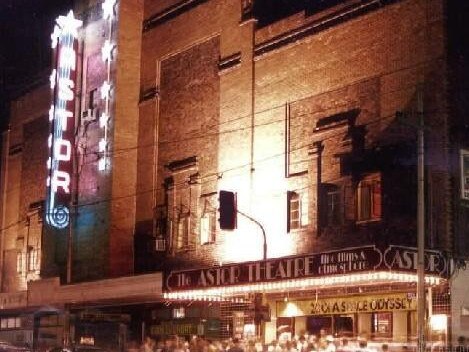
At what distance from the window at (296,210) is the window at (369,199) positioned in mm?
2165

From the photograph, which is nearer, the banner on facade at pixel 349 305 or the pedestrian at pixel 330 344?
the pedestrian at pixel 330 344

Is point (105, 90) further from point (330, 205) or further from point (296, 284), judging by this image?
point (296, 284)

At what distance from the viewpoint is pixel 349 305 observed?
947 inches

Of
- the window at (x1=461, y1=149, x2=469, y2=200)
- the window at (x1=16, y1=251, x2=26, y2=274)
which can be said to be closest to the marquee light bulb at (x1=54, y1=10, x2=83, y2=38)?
the window at (x1=16, y1=251, x2=26, y2=274)

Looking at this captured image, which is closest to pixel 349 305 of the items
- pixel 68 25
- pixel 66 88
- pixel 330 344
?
pixel 330 344

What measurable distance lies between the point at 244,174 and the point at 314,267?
7063 millimetres

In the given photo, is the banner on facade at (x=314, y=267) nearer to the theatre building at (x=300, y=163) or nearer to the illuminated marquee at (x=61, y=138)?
the theatre building at (x=300, y=163)

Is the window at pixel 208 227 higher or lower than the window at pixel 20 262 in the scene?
higher

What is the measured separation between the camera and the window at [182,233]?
30.7m

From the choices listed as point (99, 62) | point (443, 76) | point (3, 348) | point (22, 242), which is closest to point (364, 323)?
point (443, 76)

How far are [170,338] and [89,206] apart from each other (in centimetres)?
710

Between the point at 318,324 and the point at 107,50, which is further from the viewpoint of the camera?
the point at 107,50

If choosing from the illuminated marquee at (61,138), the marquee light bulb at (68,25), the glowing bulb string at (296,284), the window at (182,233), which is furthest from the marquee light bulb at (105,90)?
the glowing bulb string at (296,284)

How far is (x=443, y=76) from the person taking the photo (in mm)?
22500
